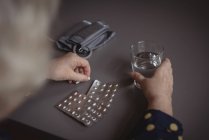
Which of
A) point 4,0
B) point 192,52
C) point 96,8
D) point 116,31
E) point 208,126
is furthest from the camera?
point 96,8

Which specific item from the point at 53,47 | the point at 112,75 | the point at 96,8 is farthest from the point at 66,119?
the point at 96,8

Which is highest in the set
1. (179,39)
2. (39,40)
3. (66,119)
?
(39,40)

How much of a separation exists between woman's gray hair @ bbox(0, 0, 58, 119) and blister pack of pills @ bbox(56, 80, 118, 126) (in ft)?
0.54

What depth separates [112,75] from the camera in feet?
3.36

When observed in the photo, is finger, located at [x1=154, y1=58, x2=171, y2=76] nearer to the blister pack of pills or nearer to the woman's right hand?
the woman's right hand

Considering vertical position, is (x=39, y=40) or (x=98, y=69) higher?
(x=39, y=40)

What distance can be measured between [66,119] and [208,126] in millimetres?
348

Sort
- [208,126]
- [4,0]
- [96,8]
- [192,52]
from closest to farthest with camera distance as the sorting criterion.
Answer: [4,0] < [208,126] < [192,52] < [96,8]

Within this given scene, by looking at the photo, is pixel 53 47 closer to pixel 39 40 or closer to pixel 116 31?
pixel 116 31

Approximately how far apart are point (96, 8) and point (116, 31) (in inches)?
7.8

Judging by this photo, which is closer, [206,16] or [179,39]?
[179,39]

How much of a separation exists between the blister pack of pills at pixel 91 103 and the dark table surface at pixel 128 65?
2 centimetres

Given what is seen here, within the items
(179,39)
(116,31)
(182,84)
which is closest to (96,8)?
(116,31)

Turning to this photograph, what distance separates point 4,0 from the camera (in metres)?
0.70
